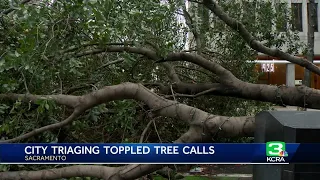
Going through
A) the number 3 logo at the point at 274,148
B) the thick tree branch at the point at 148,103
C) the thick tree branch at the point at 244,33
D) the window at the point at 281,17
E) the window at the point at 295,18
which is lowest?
the number 3 logo at the point at 274,148

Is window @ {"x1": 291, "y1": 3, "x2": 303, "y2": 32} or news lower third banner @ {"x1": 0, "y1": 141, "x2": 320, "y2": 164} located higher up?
window @ {"x1": 291, "y1": 3, "x2": 303, "y2": 32}

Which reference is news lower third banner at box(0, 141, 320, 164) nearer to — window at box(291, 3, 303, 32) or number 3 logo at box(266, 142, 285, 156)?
number 3 logo at box(266, 142, 285, 156)

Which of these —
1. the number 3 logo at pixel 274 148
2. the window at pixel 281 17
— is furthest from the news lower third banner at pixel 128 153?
the window at pixel 281 17

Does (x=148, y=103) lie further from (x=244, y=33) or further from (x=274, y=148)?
(x=244, y=33)

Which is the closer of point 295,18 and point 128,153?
point 128,153

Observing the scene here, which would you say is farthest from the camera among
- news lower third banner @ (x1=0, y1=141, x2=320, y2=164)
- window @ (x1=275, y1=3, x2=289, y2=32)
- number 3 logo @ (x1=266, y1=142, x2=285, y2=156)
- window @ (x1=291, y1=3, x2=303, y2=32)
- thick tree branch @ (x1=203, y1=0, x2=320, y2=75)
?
window @ (x1=291, y1=3, x2=303, y2=32)

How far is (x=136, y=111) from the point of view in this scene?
573 cm

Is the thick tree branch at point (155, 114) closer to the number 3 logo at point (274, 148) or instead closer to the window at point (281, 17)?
the number 3 logo at point (274, 148)

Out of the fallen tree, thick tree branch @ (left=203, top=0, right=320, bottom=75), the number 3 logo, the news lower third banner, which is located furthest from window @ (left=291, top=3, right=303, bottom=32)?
the number 3 logo

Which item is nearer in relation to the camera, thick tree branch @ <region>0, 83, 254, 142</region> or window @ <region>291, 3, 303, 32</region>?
thick tree branch @ <region>0, 83, 254, 142</region>

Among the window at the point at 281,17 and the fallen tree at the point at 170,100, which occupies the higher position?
the window at the point at 281,17

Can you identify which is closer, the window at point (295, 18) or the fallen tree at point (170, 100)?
the fallen tree at point (170, 100)

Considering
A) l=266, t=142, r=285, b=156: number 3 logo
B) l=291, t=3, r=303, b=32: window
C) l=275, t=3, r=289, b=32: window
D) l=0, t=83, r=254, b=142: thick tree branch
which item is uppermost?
l=291, t=3, r=303, b=32: window

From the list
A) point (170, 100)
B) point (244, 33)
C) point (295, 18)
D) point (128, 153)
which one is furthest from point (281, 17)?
point (128, 153)
